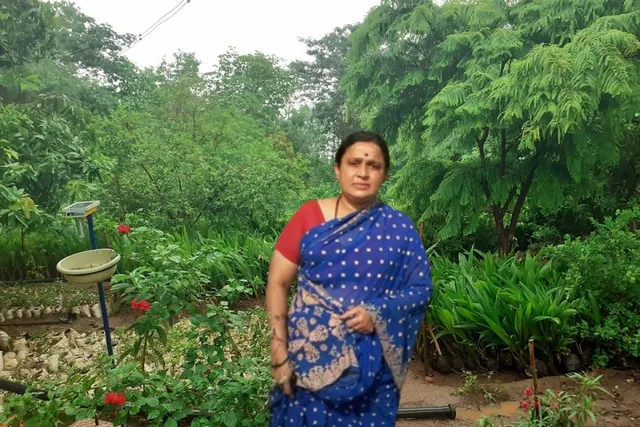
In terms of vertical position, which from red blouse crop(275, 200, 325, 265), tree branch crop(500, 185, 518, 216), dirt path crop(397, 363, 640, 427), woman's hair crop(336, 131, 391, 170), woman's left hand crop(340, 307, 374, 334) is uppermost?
woman's hair crop(336, 131, 391, 170)

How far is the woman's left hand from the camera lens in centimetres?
104

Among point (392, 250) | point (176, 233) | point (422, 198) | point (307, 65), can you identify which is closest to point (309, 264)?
point (392, 250)

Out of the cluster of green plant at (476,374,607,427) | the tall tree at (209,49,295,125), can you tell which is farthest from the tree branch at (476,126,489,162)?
the tall tree at (209,49,295,125)

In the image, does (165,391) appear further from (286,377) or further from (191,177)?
(191,177)

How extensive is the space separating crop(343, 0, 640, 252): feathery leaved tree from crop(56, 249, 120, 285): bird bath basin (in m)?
2.40

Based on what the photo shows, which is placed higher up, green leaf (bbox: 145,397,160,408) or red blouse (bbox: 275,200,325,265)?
red blouse (bbox: 275,200,325,265)

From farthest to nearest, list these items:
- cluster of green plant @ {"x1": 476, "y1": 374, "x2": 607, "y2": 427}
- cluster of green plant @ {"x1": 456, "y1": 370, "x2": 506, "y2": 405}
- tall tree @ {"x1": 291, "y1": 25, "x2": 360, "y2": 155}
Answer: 1. tall tree @ {"x1": 291, "y1": 25, "x2": 360, "y2": 155}
2. cluster of green plant @ {"x1": 456, "y1": 370, "x2": 506, "y2": 405}
3. cluster of green plant @ {"x1": 476, "y1": 374, "x2": 607, "y2": 427}

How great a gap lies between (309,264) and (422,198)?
10.5 feet

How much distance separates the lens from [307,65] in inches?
228

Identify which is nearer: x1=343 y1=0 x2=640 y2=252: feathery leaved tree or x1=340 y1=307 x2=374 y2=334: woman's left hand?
x1=340 y1=307 x2=374 y2=334: woman's left hand

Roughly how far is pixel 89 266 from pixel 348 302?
1.72m

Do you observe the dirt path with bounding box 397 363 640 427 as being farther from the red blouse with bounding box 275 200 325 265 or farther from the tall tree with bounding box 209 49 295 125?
the tall tree with bounding box 209 49 295 125

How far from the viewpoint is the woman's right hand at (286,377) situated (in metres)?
1.09

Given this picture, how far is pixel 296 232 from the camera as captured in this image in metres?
1.11
